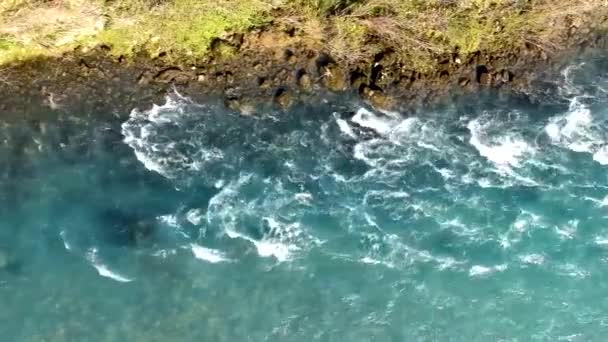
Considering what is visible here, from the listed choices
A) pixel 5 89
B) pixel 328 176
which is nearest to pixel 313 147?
pixel 328 176

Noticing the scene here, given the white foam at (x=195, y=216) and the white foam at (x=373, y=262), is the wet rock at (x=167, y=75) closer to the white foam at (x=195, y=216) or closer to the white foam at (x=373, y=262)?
the white foam at (x=195, y=216)

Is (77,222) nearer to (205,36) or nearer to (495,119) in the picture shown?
(205,36)

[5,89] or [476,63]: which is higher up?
[476,63]

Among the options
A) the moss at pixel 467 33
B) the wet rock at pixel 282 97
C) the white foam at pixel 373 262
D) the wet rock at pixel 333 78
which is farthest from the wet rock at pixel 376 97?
the white foam at pixel 373 262

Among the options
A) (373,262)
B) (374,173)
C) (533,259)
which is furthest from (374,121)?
(533,259)

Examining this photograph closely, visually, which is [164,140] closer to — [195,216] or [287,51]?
[195,216]

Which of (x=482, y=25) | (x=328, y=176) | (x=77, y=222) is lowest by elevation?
(x=77, y=222)

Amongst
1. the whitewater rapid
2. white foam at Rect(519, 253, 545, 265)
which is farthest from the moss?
white foam at Rect(519, 253, 545, 265)

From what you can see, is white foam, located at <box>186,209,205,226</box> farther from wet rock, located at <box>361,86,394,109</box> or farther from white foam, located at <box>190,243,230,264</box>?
wet rock, located at <box>361,86,394,109</box>
